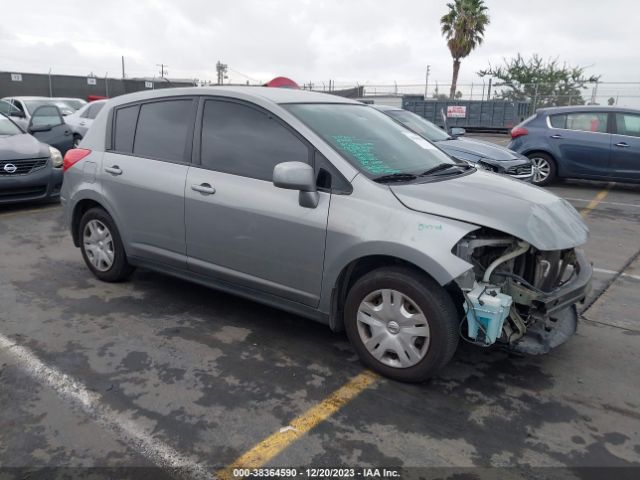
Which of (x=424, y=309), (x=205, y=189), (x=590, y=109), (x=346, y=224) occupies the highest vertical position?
(x=590, y=109)

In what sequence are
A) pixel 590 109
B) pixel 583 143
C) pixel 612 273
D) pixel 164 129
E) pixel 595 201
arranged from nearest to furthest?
pixel 164 129, pixel 612 273, pixel 595 201, pixel 583 143, pixel 590 109

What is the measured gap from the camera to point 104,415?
287 centimetres

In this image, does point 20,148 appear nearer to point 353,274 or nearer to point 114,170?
point 114,170

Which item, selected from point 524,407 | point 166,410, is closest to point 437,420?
point 524,407

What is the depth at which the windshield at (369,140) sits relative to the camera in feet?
11.5

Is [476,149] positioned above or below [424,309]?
above

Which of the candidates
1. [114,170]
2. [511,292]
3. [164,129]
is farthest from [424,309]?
[114,170]

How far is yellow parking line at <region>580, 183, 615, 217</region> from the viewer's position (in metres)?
8.39

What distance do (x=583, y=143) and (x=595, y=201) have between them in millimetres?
1342

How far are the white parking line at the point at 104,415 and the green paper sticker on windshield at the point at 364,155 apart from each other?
1988mm

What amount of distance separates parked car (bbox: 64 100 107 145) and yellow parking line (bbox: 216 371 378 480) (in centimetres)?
1035

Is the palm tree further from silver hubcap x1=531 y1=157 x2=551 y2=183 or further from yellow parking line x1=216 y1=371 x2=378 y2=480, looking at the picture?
yellow parking line x1=216 y1=371 x2=378 y2=480

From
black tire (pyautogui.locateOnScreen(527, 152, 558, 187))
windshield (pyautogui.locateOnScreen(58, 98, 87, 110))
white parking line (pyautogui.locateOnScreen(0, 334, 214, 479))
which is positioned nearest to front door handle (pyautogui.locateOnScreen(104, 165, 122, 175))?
white parking line (pyautogui.locateOnScreen(0, 334, 214, 479))

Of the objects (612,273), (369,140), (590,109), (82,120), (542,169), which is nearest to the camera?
(369,140)
